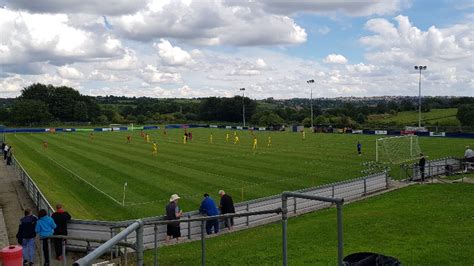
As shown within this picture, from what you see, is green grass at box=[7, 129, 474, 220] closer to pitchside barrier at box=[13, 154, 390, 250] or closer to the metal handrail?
pitchside barrier at box=[13, 154, 390, 250]

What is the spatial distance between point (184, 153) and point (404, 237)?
1531 inches

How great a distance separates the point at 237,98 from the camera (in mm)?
159250

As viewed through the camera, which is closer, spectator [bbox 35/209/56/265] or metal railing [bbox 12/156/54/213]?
spectator [bbox 35/209/56/265]

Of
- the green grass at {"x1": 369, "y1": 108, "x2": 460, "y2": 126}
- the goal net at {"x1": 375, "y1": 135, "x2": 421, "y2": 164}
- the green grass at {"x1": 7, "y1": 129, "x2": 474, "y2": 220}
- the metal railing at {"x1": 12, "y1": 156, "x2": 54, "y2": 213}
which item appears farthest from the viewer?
the green grass at {"x1": 369, "y1": 108, "x2": 460, "y2": 126}

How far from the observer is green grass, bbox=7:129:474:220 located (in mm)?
26609

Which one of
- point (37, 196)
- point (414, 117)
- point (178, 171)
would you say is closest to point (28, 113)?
point (414, 117)

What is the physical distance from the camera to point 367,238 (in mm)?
13422

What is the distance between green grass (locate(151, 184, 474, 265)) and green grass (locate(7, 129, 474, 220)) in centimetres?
906

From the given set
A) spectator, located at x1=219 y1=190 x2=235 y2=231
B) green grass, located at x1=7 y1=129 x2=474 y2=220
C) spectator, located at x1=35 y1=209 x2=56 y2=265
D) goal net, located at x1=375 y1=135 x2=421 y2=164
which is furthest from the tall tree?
spectator, located at x1=35 y1=209 x2=56 y2=265

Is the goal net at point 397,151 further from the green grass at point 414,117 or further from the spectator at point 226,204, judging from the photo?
the green grass at point 414,117

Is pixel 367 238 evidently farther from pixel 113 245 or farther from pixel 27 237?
pixel 113 245

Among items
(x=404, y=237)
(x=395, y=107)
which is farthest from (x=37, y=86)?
(x=404, y=237)

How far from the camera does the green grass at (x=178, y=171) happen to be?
1048 inches

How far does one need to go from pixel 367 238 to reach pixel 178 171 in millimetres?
Result: 25217
